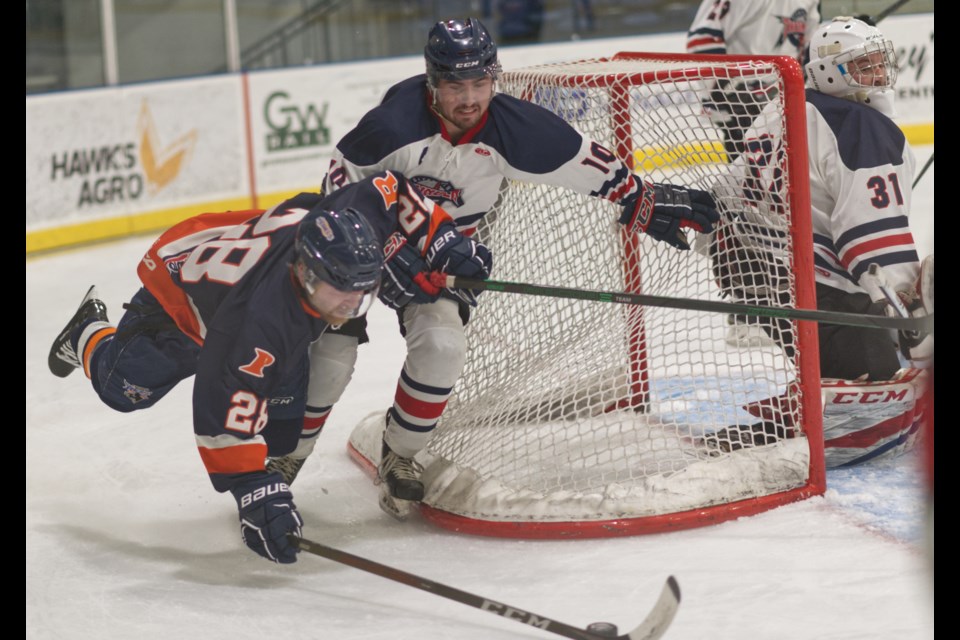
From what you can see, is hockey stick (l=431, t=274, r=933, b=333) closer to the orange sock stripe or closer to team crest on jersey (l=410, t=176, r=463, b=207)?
team crest on jersey (l=410, t=176, r=463, b=207)

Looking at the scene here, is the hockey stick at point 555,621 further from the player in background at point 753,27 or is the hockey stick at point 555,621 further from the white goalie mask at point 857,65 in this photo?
the player in background at point 753,27

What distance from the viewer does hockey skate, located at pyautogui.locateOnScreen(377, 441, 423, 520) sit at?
8.48 ft

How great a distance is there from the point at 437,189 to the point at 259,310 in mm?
610

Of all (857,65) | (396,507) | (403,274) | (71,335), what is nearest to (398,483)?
(396,507)

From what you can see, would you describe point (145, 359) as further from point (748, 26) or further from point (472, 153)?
point (748, 26)

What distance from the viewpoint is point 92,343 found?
2932 mm

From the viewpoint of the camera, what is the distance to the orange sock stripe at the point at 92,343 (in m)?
2.91

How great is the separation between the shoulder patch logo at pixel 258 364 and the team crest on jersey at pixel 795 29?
121 inches

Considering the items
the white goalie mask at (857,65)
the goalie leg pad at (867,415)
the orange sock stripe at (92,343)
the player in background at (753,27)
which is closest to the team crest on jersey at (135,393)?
the orange sock stripe at (92,343)

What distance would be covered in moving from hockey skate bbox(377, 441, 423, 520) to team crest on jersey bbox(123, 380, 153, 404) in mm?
546

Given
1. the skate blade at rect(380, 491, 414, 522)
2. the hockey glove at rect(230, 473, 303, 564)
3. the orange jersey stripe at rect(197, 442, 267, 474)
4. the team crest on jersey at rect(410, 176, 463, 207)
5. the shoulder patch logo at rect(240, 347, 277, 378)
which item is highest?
the team crest on jersey at rect(410, 176, 463, 207)

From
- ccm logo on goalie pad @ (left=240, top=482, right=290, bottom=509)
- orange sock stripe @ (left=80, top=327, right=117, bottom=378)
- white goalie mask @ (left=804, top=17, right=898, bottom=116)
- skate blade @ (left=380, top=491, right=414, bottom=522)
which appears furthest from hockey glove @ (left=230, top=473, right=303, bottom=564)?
white goalie mask @ (left=804, top=17, right=898, bottom=116)

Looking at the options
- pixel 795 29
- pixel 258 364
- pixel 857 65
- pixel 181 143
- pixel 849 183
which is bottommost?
pixel 258 364

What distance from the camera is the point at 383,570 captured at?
213 cm
